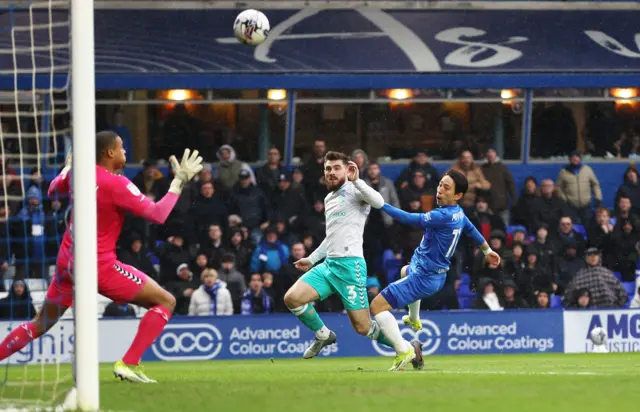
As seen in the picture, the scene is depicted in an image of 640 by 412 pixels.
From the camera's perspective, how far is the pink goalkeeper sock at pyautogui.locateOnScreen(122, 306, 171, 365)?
9.80m

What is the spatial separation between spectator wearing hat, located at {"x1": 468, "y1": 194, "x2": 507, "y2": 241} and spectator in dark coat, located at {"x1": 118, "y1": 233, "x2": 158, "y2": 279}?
16.9 ft

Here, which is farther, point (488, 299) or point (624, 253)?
point (624, 253)

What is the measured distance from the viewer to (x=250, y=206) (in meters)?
20.8

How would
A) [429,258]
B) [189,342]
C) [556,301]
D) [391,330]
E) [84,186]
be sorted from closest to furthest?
[84,186] < [391,330] < [429,258] < [189,342] < [556,301]

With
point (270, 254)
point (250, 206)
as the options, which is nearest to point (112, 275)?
point (270, 254)

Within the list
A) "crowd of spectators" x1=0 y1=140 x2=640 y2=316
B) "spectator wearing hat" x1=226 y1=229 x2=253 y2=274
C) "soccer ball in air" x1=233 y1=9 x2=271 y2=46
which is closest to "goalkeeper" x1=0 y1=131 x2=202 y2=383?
"soccer ball in air" x1=233 y1=9 x2=271 y2=46

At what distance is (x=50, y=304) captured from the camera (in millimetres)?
9828

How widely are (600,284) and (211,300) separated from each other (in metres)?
5.94

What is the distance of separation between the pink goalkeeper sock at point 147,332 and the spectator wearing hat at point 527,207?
1265cm

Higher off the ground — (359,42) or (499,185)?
(359,42)

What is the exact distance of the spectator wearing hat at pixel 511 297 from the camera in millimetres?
20125

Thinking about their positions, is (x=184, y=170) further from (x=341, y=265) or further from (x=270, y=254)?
(x=270, y=254)

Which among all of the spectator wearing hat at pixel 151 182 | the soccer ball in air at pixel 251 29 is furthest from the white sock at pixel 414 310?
the spectator wearing hat at pixel 151 182

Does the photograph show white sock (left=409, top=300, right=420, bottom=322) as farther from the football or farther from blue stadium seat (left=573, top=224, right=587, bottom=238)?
blue stadium seat (left=573, top=224, right=587, bottom=238)
